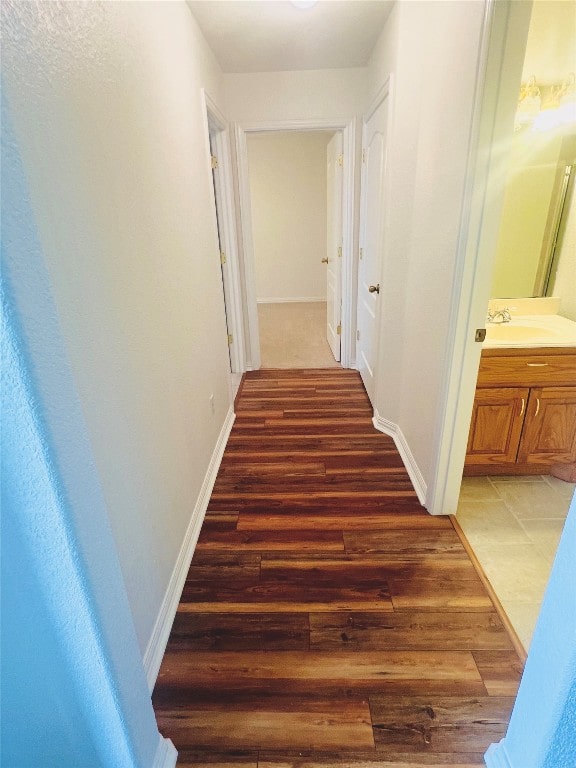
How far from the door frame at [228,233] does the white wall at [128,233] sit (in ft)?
2.73

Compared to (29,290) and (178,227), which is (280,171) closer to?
(178,227)

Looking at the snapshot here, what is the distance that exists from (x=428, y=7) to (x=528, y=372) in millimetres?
1730

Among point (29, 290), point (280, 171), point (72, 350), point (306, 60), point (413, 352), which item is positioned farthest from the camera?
point (280, 171)

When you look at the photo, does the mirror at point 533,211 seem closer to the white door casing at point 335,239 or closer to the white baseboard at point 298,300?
the white door casing at point 335,239

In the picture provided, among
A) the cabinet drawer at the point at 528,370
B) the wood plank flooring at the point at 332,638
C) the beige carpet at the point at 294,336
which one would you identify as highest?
the cabinet drawer at the point at 528,370

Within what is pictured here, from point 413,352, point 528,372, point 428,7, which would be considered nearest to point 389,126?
point 428,7

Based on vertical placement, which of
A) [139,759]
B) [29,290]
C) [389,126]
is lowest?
[139,759]

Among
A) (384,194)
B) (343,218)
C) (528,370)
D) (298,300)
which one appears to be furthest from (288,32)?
(298,300)

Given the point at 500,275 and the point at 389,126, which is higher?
the point at 389,126

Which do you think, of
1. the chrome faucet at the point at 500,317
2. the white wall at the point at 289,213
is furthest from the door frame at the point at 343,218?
the white wall at the point at 289,213

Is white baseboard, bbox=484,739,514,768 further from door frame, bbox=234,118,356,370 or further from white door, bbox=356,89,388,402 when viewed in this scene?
door frame, bbox=234,118,356,370

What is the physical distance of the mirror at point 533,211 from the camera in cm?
208

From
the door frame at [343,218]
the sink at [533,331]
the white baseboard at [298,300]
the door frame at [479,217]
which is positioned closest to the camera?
the door frame at [479,217]

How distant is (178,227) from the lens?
1719mm
